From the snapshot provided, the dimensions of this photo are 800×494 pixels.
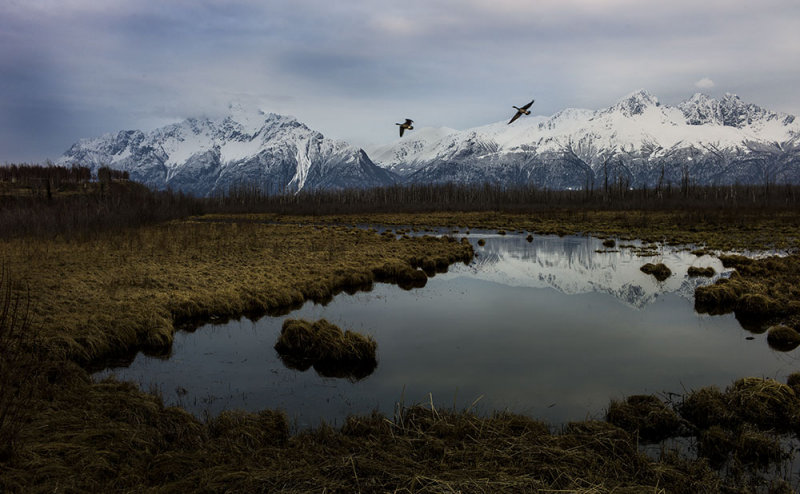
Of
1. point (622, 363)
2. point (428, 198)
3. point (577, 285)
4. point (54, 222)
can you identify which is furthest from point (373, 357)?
point (428, 198)

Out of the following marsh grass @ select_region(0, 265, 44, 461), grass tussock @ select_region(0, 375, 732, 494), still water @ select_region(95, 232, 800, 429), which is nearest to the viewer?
Result: grass tussock @ select_region(0, 375, 732, 494)

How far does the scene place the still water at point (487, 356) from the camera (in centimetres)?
916

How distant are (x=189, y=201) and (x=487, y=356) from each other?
115726 mm

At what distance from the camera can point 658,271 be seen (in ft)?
76.1

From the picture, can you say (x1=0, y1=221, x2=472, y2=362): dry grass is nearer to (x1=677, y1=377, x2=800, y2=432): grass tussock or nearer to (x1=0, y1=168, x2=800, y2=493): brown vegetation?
(x1=0, y1=168, x2=800, y2=493): brown vegetation

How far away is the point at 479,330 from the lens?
46.5 feet

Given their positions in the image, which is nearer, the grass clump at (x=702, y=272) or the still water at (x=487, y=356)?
the still water at (x=487, y=356)

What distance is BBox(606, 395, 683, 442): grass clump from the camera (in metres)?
7.55

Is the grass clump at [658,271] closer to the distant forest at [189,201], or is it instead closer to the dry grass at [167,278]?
the dry grass at [167,278]

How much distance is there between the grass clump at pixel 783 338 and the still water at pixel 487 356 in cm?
31

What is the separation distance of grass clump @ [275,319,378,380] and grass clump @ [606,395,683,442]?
5.28 meters

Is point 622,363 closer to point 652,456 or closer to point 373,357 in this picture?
point 652,456

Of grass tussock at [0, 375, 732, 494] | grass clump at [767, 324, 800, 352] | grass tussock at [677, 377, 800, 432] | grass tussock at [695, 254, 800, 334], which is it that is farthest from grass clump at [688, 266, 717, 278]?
grass tussock at [0, 375, 732, 494]

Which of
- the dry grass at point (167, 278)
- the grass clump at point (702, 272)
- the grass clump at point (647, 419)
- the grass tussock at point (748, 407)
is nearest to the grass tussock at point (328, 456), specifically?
the grass clump at point (647, 419)
